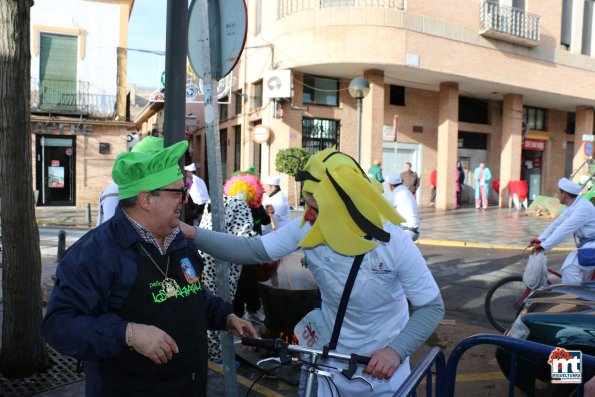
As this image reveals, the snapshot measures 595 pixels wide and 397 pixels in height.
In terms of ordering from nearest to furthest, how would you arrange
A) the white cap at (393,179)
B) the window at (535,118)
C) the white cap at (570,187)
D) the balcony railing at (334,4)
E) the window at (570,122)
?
1. the white cap at (570,187)
2. the white cap at (393,179)
3. the balcony railing at (334,4)
4. the window at (535,118)
5. the window at (570,122)

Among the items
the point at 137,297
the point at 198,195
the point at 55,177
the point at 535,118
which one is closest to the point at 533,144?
the point at 535,118

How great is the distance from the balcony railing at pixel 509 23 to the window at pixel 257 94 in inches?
370

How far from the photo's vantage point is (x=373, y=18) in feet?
58.8

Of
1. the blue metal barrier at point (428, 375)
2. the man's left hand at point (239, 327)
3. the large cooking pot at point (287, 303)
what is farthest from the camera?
the large cooking pot at point (287, 303)

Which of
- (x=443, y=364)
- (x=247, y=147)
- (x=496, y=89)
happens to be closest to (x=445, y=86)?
(x=496, y=89)

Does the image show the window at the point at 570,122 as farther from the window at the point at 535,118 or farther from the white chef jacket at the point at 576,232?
the white chef jacket at the point at 576,232

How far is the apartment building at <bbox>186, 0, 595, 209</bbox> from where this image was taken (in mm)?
18234

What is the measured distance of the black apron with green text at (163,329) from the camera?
201 centimetres

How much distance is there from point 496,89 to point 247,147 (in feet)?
37.2

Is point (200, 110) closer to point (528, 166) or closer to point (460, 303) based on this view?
point (528, 166)

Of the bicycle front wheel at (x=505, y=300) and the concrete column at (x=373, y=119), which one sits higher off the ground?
the concrete column at (x=373, y=119)

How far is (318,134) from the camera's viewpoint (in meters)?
20.3

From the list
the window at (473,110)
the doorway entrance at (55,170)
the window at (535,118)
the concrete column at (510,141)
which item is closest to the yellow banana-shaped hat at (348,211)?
the doorway entrance at (55,170)

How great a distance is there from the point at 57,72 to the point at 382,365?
21.9 metres
